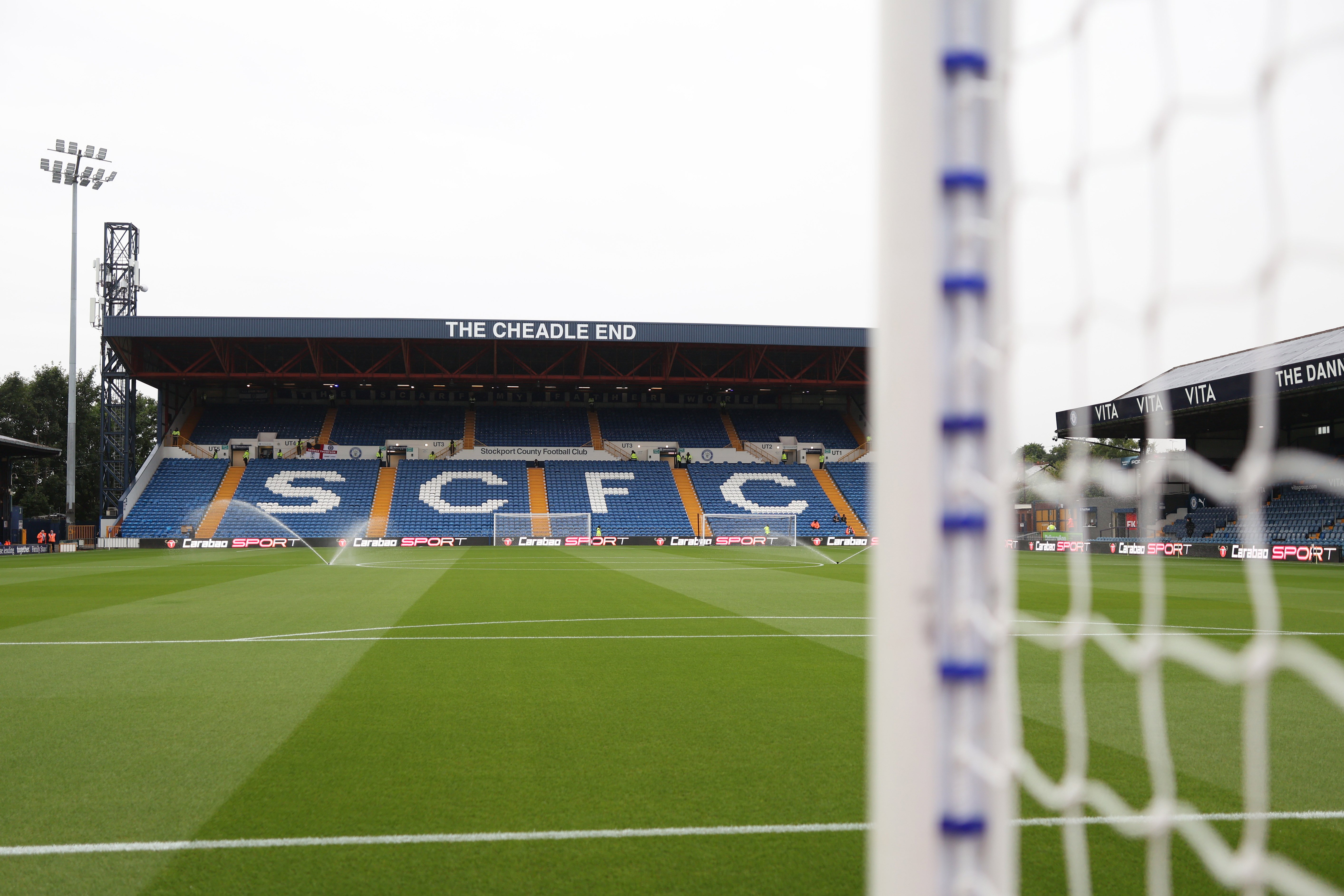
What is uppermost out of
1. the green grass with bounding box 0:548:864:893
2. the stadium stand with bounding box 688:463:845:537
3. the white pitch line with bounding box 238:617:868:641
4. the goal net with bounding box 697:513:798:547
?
the stadium stand with bounding box 688:463:845:537

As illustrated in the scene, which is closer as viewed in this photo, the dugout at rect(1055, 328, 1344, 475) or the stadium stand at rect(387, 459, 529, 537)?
the dugout at rect(1055, 328, 1344, 475)

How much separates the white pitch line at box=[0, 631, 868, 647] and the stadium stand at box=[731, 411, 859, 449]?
3211 centimetres

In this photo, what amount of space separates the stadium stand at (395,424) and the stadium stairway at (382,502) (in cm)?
213

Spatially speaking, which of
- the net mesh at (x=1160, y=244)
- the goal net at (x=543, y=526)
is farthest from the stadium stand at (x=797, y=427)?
the net mesh at (x=1160, y=244)

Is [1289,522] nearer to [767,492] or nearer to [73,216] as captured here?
[767,492]

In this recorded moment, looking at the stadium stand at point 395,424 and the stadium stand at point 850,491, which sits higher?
the stadium stand at point 395,424

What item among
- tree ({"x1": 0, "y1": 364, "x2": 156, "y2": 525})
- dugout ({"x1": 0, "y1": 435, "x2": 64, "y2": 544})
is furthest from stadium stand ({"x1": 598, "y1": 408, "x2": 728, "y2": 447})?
tree ({"x1": 0, "y1": 364, "x2": 156, "y2": 525})

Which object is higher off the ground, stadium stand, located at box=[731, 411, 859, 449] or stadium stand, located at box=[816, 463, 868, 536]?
stadium stand, located at box=[731, 411, 859, 449]

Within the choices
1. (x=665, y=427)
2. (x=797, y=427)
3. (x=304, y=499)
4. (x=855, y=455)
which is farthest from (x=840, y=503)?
(x=304, y=499)

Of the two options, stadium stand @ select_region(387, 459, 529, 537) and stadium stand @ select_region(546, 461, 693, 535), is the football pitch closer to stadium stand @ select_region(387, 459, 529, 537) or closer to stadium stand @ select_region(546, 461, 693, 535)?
stadium stand @ select_region(387, 459, 529, 537)

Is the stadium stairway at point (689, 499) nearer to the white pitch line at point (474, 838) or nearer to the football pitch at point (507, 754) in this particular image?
the football pitch at point (507, 754)

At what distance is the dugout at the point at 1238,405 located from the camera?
18.4 metres

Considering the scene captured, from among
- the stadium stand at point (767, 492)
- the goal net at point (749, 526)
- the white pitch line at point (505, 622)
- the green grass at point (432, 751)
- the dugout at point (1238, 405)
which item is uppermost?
Answer: the dugout at point (1238, 405)

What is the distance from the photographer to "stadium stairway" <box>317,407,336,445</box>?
1448 inches
